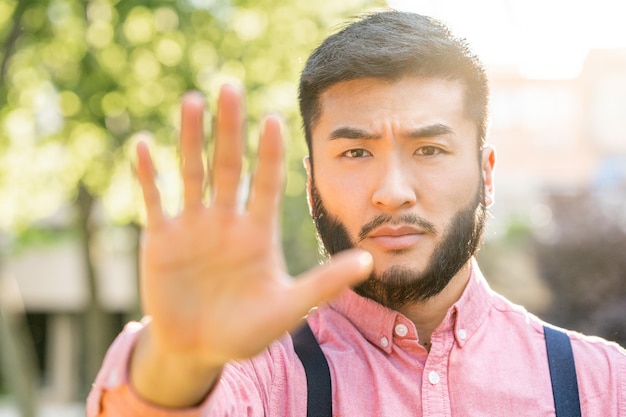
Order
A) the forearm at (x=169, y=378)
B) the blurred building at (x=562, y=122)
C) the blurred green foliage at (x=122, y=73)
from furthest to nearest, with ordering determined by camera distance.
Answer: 1. the blurred building at (x=562, y=122)
2. the blurred green foliage at (x=122, y=73)
3. the forearm at (x=169, y=378)

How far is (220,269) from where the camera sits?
163 centimetres

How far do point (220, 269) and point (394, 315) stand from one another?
0.88 meters

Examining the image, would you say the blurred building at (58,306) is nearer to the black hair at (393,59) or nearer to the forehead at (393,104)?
the black hair at (393,59)

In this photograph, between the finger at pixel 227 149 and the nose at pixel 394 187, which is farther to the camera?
the nose at pixel 394 187

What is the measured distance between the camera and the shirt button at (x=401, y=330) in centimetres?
238

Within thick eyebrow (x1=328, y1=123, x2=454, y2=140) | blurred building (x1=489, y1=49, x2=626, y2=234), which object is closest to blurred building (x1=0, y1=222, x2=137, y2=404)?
blurred building (x1=489, y1=49, x2=626, y2=234)

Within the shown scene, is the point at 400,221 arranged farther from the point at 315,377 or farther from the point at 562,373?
the point at 562,373

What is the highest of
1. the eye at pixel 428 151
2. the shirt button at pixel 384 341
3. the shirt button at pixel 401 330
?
the eye at pixel 428 151

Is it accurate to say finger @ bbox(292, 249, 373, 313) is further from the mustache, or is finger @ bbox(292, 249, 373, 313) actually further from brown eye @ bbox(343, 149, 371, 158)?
brown eye @ bbox(343, 149, 371, 158)

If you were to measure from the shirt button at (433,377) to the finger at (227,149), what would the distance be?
0.93 metres

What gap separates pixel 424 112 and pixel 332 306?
0.62m

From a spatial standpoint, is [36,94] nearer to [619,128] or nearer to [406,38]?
[406,38]

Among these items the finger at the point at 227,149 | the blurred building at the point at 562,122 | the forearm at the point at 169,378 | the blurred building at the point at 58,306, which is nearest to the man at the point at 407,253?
the forearm at the point at 169,378

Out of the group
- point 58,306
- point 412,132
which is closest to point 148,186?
point 412,132
